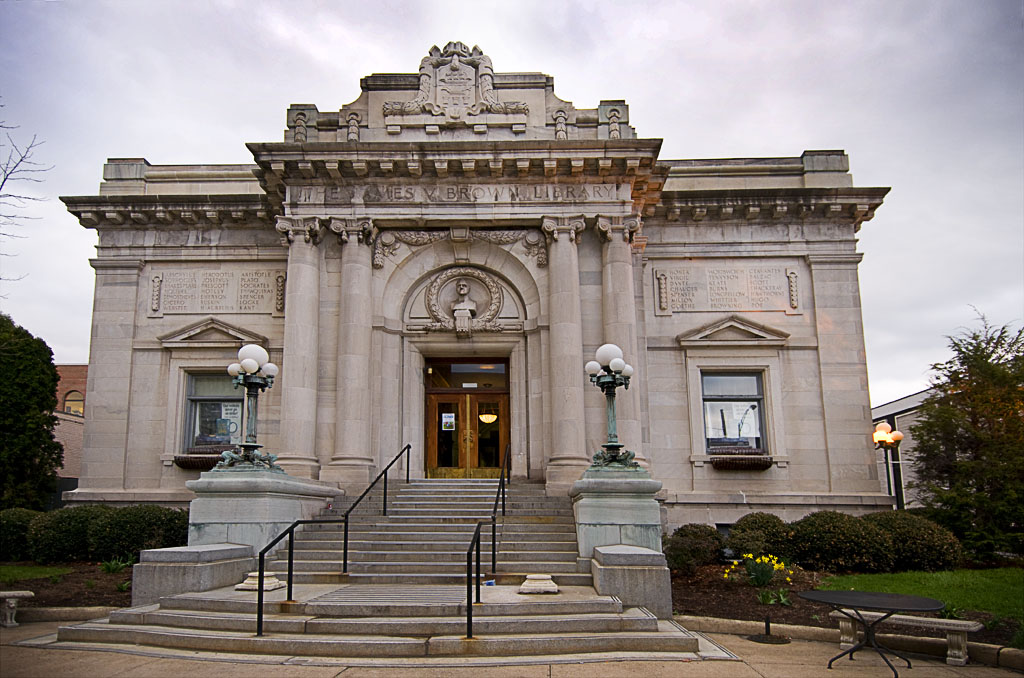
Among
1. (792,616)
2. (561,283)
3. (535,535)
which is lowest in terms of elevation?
(792,616)

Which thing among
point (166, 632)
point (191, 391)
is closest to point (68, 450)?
point (191, 391)

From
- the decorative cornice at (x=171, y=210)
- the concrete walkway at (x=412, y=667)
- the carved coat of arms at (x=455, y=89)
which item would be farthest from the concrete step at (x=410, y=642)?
the carved coat of arms at (x=455, y=89)

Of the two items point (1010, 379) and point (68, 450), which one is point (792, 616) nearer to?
point (1010, 379)

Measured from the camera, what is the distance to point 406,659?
9422 millimetres

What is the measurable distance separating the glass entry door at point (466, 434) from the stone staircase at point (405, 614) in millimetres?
6000

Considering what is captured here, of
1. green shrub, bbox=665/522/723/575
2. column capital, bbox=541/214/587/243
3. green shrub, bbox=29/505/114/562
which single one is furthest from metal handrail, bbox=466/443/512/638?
green shrub, bbox=29/505/114/562

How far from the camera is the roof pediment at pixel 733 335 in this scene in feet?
70.9

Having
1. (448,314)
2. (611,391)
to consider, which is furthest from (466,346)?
(611,391)

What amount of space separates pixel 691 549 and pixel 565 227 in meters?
8.44

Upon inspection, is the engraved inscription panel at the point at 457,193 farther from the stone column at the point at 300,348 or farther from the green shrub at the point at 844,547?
the green shrub at the point at 844,547

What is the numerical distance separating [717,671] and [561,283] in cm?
1202

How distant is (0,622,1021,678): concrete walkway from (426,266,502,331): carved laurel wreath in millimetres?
11873

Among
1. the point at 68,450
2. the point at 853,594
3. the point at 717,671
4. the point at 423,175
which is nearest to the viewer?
the point at 717,671

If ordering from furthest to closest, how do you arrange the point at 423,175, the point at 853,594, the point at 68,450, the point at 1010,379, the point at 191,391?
the point at 68,450
the point at 191,391
the point at 423,175
the point at 1010,379
the point at 853,594
